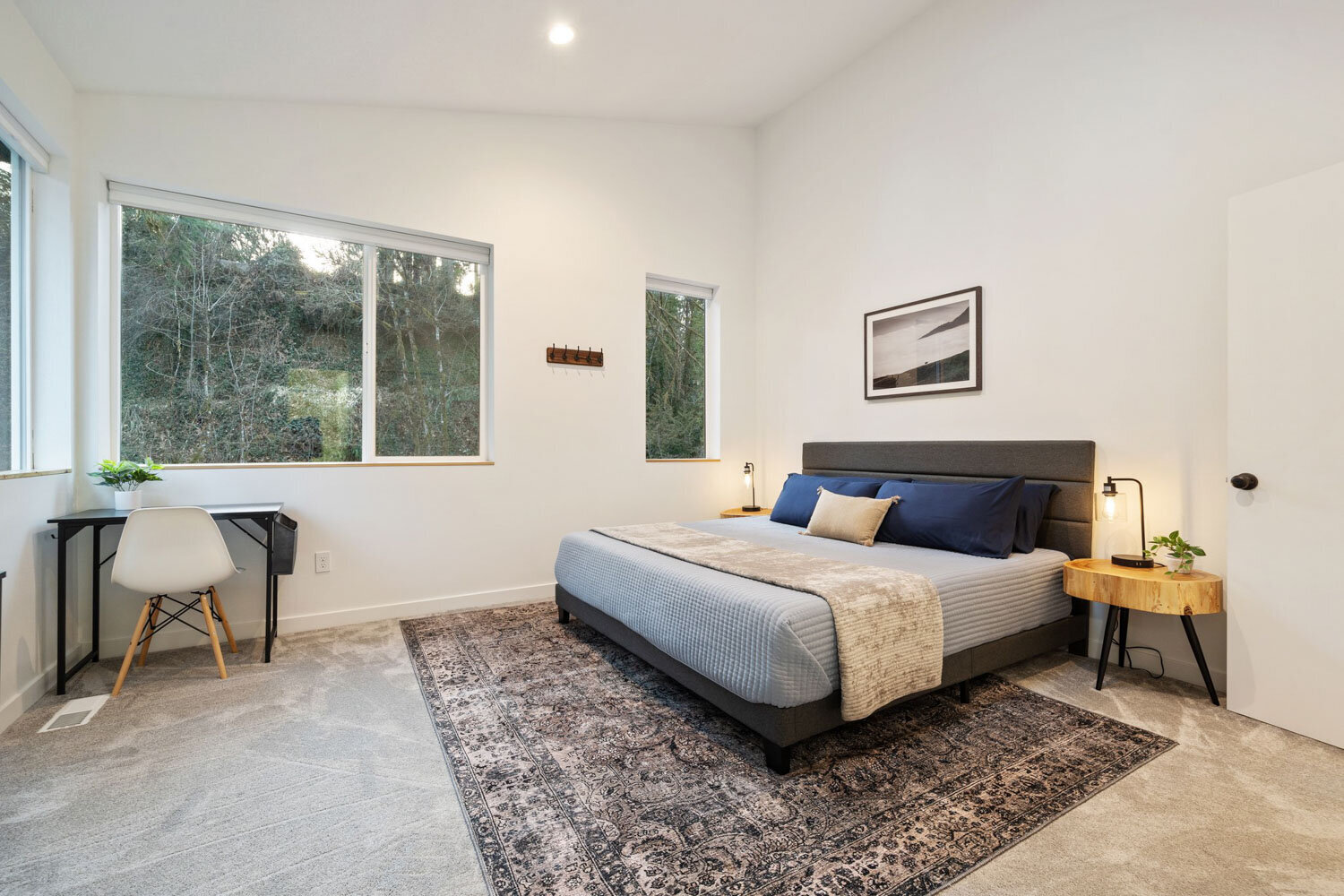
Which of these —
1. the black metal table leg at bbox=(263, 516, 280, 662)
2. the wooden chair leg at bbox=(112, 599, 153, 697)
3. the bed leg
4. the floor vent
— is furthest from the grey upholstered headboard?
the floor vent

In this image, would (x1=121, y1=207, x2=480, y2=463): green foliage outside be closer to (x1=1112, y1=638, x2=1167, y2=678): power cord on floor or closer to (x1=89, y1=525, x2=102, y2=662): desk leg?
(x1=89, y1=525, x2=102, y2=662): desk leg

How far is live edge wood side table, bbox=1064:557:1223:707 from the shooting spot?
2.27m

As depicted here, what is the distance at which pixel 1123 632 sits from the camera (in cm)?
275

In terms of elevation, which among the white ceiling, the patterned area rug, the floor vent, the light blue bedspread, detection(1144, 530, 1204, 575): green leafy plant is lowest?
the floor vent

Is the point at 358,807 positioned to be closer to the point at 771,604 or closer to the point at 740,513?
the point at 771,604

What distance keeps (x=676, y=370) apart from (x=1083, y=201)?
2.77 meters

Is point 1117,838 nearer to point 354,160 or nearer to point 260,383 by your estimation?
point 260,383

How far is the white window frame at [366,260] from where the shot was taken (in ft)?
9.95

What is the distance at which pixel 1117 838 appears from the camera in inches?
61.1

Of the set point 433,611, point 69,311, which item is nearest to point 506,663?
point 433,611

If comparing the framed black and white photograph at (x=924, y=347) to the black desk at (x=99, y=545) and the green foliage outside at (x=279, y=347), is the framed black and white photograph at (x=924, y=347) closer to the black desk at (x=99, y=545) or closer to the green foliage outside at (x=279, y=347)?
the green foliage outside at (x=279, y=347)

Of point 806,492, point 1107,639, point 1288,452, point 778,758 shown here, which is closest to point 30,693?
point 778,758

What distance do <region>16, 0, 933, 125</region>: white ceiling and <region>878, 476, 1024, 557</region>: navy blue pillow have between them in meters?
2.75

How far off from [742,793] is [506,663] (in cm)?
146
